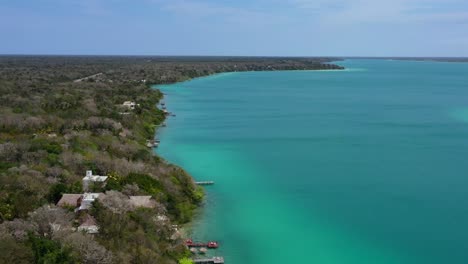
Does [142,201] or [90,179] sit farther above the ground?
[90,179]

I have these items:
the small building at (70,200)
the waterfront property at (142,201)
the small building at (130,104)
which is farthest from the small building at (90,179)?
the small building at (130,104)

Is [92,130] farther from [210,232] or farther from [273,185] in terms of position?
[210,232]

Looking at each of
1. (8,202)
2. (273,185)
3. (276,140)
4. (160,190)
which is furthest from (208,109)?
(8,202)

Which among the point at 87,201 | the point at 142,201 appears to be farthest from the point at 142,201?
the point at 87,201

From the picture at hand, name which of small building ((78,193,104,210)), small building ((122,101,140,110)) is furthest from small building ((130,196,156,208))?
small building ((122,101,140,110))

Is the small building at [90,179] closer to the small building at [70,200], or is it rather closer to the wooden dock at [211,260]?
the small building at [70,200]

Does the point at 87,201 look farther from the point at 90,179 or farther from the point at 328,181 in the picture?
the point at 328,181
